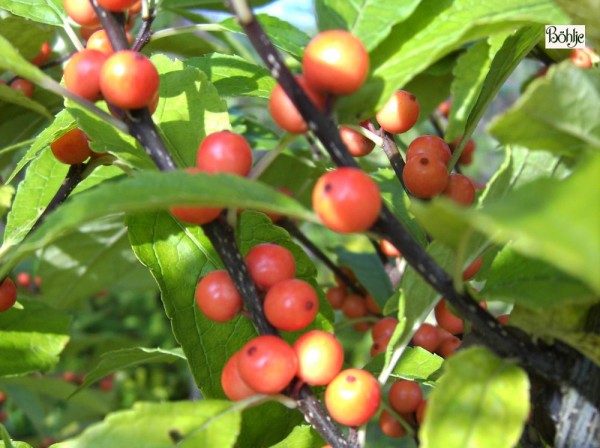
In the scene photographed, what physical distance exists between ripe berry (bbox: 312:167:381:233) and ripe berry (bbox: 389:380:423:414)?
2.03 ft

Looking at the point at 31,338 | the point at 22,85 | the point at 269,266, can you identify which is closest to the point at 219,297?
the point at 269,266

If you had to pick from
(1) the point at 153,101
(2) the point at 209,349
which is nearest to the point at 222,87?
(1) the point at 153,101

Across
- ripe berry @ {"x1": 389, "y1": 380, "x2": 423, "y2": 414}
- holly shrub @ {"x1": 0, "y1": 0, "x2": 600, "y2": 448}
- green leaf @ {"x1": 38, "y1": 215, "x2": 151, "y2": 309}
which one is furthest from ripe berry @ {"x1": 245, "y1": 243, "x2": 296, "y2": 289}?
green leaf @ {"x1": 38, "y1": 215, "x2": 151, "y2": 309}

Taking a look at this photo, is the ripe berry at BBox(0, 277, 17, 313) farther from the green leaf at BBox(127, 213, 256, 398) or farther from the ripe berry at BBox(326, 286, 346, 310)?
the ripe berry at BBox(326, 286, 346, 310)

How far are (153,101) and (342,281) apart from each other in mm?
1262

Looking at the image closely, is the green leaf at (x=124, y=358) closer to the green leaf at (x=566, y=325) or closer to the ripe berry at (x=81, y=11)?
the ripe berry at (x=81, y=11)

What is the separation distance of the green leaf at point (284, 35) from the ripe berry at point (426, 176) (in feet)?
0.82

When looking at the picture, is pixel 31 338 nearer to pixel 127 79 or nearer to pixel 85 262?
pixel 85 262

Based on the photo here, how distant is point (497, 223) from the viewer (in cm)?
53

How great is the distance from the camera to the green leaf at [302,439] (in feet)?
3.61

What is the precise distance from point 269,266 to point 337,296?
46.8 inches

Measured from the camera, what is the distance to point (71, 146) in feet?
4.03

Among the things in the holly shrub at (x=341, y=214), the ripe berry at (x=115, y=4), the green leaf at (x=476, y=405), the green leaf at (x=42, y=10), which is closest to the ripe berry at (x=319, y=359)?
the holly shrub at (x=341, y=214)

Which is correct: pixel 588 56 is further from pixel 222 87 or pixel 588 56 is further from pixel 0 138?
pixel 0 138
